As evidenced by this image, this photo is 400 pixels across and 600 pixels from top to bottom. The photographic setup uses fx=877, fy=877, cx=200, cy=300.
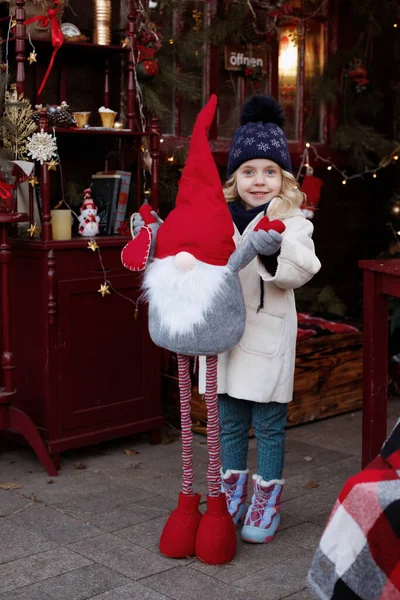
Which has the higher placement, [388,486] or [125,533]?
[388,486]

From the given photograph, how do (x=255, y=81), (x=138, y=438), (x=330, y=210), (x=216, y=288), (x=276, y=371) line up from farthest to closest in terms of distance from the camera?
(x=330, y=210), (x=255, y=81), (x=138, y=438), (x=276, y=371), (x=216, y=288)

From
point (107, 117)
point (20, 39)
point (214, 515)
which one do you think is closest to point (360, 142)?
point (107, 117)

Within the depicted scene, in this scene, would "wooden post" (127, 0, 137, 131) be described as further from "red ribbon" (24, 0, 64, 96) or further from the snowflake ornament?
the snowflake ornament

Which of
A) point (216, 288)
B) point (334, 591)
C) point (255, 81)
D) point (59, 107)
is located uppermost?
point (255, 81)

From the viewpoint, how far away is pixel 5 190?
13.7 feet

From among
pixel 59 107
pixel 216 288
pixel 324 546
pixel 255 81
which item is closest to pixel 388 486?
pixel 324 546

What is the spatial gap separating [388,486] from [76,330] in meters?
2.48

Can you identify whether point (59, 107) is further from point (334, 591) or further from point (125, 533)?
point (334, 591)

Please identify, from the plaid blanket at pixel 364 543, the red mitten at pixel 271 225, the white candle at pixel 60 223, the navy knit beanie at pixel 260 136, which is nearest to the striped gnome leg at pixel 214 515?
the red mitten at pixel 271 225

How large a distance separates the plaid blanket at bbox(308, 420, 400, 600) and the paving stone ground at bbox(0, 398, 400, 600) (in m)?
0.80

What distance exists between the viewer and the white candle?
14.6 ft

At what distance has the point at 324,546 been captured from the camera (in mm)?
2361

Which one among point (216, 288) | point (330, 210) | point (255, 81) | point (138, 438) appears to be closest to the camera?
point (216, 288)

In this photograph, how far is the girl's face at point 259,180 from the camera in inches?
138
